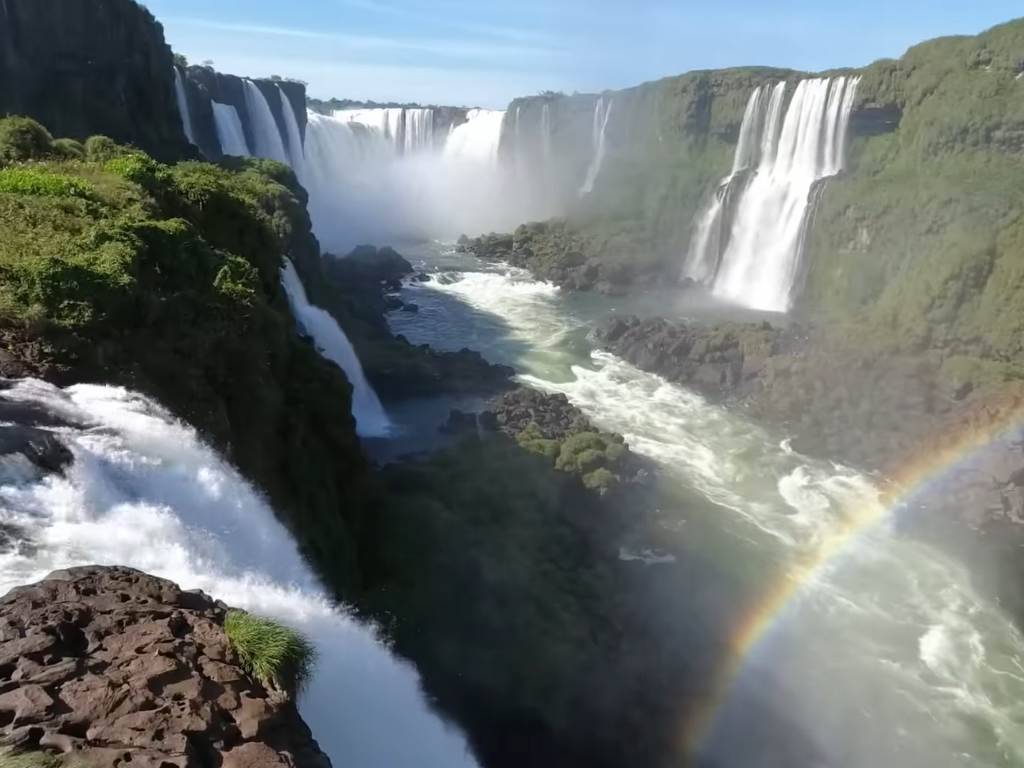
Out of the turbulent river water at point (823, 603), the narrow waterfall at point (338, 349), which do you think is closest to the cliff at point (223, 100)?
the narrow waterfall at point (338, 349)

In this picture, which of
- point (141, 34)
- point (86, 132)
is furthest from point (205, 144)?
point (86, 132)

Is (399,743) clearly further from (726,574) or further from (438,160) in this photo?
(438,160)

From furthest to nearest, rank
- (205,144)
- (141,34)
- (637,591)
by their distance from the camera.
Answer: (205,144) < (141,34) < (637,591)

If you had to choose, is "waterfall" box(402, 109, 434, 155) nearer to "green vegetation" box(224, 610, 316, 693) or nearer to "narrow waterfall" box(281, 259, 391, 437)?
"narrow waterfall" box(281, 259, 391, 437)

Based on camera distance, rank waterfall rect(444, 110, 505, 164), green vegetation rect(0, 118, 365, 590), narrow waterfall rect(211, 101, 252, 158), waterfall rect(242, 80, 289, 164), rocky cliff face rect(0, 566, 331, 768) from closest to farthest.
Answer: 1. rocky cliff face rect(0, 566, 331, 768)
2. green vegetation rect(0, 118, 365, 590)
3. narrow waterfall rect(211, 101, 252, 158)
4. waterfall rect(242, 80, 289, 164)
5. waterfall rect(444, 110, 505, 164)

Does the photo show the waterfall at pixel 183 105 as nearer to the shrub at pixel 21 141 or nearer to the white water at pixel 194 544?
the shrub at pixel 21 141

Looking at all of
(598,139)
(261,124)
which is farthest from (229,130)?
(598,139)

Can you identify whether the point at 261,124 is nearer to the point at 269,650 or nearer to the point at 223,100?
the point at 223,100

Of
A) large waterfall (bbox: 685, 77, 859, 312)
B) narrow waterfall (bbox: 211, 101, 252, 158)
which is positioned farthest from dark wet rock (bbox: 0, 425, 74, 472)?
narrow waterfall (bbox: 211, 101, 252, 158)
